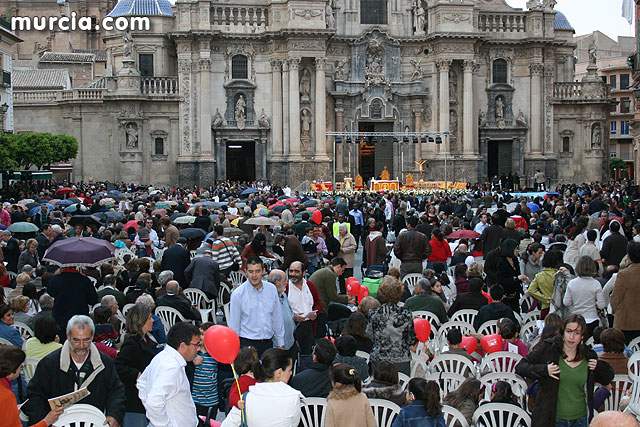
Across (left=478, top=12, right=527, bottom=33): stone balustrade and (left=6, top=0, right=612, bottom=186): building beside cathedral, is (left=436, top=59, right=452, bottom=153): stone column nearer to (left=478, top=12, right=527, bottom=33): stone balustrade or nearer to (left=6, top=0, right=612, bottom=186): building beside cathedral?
(left=6, top=0, right=612, bottom=186): building beside cathedral

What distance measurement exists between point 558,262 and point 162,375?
8.21m

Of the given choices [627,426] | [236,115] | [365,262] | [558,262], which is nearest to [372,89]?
[236,115]

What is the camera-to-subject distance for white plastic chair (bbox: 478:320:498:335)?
1189 cm

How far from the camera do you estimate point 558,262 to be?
46.4 feet

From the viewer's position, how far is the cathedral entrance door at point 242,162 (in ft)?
170

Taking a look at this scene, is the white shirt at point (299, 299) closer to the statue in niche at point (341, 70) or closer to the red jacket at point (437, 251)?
the red jacket at point (437, 251)

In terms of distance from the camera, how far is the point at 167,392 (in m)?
7.99

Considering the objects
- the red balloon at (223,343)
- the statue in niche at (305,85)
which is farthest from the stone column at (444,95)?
the red balloon at (223,343)

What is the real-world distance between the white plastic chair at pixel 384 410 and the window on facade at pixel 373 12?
151 feet

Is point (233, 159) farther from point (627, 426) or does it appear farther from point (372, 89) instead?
point (627, 426)

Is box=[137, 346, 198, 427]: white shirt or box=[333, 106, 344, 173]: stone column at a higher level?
box=[333, 106, 344, 173]: stone column

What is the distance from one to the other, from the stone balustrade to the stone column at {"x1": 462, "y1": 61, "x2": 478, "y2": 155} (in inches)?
121

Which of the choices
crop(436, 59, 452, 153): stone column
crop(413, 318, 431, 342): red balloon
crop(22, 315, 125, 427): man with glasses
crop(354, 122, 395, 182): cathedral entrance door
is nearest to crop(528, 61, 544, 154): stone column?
crop(436, 59, 452, 153): stone column

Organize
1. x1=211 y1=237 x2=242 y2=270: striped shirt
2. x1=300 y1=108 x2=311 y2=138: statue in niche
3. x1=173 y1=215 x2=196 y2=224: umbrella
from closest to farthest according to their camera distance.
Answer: x1=211 y1=237 x2=242 y2=270: striped shirt, x1=173 y1=215 x2=196 y2=224: umbrella, x1=300 y1=108 x2=311 y2=138: statue in niche
